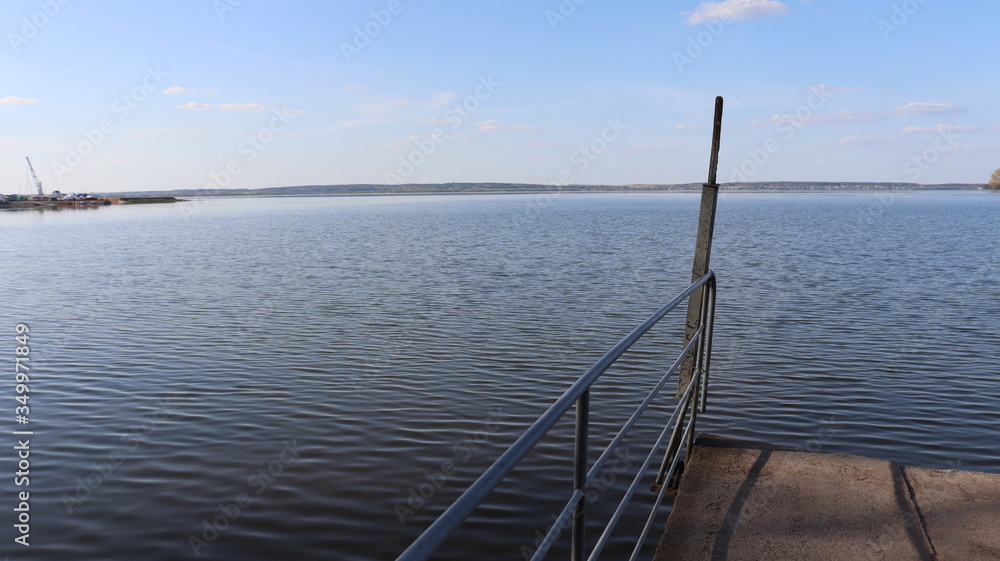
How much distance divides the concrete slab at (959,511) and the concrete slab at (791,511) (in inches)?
2.9

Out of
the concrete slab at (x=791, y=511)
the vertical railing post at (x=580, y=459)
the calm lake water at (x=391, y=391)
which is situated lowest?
the calm lake water at (x=391, y=391)

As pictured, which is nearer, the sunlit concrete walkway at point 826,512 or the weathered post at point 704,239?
the sunlit concrete walkway at point 826,512

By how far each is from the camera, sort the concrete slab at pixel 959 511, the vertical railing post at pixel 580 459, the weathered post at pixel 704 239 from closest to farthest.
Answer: the vertical railing post at pixel 580 459 < the concrete slab at pixel 959 511 < the weathered post at pixel 704 239

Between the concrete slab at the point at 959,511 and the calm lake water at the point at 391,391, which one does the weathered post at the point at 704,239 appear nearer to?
the concrete slab at the point at 959,511

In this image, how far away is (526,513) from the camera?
20.3 ft

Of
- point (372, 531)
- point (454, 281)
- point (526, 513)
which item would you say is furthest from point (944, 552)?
point (454, 281)

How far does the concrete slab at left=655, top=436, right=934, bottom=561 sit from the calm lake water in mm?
1486

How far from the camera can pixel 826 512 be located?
159 inches

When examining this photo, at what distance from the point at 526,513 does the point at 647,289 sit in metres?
14.2

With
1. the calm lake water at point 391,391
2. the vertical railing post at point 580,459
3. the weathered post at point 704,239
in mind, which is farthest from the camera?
the calm lake water at point 391,391

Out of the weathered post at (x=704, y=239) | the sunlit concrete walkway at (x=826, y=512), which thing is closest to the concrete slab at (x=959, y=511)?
the sunlit concrete walkway at (x=826, y=512)

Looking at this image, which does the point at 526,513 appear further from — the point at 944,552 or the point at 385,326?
the point at 385,326

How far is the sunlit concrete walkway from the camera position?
3.61m

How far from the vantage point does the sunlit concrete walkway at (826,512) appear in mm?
3611
